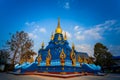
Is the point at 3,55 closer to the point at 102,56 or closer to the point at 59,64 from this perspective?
the point at 59,64

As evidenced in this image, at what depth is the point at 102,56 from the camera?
35719 mm

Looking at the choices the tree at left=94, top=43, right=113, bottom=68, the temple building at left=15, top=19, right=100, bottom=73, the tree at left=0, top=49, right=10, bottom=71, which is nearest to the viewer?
the temple building at left=15, top=19, right=100, bottom=73

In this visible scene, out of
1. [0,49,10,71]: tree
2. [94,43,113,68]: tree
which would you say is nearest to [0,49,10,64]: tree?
[0,49,10,71]: tree

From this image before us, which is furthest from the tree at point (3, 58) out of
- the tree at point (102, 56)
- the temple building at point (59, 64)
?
the tree at point (102, 56)

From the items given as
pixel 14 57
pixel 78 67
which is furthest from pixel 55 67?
pixel 14 57

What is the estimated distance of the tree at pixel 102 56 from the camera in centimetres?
3472

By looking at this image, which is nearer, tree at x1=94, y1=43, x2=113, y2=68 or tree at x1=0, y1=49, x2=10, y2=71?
tree at x1=0, y1=49, x2=10, y2=71

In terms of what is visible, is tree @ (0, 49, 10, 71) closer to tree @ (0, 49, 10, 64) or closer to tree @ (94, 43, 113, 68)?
tree @ (0, 49, 10, 64)

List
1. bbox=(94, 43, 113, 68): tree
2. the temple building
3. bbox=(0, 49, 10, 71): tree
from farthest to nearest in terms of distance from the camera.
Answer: bbox=(94, 43, 113, 68): tree < bbox=(0, 49, 10, 71): tree < the temple building

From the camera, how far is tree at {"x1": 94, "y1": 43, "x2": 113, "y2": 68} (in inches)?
1367

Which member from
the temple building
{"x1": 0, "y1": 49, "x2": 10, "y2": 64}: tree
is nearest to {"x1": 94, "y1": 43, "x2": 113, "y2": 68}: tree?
the temple building

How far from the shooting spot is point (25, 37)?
33188mm

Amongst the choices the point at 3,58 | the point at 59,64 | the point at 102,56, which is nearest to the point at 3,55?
the point at 3,58

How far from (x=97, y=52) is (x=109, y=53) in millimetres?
3569
